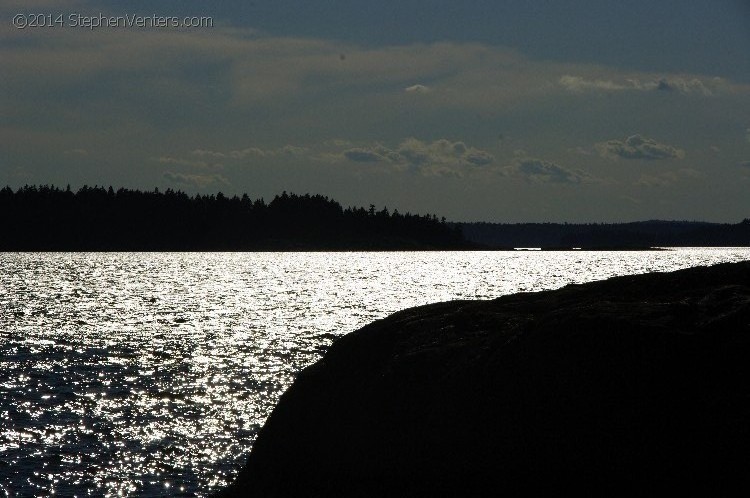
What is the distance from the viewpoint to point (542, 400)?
11.4 m

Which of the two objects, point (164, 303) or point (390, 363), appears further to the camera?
point (164, 303)

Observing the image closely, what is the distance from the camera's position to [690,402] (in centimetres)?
1052

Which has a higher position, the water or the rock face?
the rock face

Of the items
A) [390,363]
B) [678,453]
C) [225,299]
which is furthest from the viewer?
[225,299]

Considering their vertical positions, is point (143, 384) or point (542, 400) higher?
point (542, 400)

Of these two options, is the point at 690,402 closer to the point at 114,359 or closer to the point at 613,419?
the point at 613,419

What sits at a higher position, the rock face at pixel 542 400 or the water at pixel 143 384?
the rock face at pixel 542 400

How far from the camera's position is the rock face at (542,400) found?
10.4 meters

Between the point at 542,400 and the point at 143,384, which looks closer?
the point at 542,400

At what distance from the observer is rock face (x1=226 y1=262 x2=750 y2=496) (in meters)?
10.4

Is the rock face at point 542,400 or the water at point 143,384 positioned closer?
the rock face at point 542,400

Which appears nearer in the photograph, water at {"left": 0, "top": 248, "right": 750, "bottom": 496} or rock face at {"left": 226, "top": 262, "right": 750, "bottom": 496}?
rock face at {"left": 226, "top": 262, "right": 750, "bottom": 496}

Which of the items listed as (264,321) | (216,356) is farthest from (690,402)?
(264,321)

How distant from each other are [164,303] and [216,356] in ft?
161
